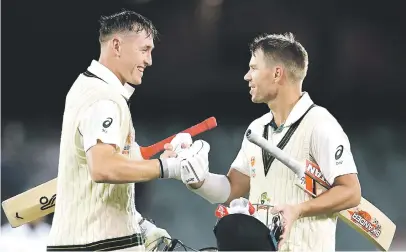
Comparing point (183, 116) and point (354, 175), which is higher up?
point (183, 116)

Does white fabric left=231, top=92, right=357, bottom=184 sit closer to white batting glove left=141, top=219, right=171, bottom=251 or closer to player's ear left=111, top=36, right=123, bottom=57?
player's ear left=111, top=36, right=123, bottom=57

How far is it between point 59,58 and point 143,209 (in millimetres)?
907

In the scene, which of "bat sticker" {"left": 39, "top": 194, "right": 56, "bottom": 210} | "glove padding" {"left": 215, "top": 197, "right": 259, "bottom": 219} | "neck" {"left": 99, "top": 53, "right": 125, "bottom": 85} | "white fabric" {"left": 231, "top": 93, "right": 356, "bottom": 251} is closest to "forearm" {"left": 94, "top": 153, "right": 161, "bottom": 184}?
"glove padding" {"left": 215, "top": 197, "right": 259, "bottom": 219}

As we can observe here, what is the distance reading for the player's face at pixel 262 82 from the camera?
242 cm

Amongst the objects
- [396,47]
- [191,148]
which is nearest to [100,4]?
[396,47]

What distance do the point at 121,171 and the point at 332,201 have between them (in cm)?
65

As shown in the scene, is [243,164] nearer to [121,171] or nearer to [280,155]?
[280,155]

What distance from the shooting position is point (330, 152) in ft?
7.19

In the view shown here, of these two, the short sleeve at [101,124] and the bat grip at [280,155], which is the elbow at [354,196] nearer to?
the bat grip at [280,155]

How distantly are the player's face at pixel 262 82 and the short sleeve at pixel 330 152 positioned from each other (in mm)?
250

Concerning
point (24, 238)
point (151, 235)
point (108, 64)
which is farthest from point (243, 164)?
point (24, 238)

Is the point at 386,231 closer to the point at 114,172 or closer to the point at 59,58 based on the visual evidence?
the point at 114,172

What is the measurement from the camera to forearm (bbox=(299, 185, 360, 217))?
6.97 feet

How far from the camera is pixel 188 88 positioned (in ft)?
12.2
